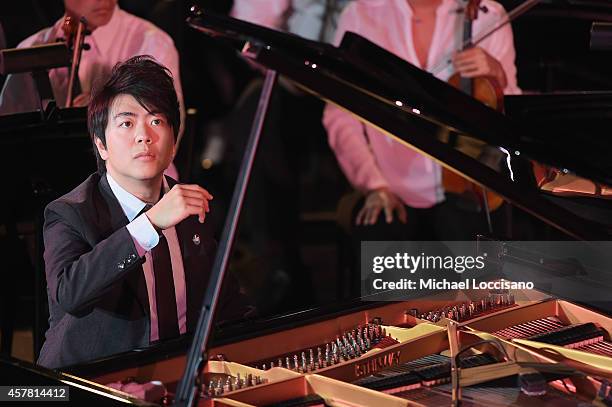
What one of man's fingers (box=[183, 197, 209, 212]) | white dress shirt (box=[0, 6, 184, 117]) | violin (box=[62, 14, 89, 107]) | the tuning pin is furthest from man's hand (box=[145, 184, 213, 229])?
white dress shirt (box=[0, 6, 184, 117])

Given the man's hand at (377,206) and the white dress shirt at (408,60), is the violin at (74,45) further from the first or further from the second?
the man's hand at (377,206)

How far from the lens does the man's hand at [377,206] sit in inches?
200

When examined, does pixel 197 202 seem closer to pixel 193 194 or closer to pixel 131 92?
pixel 193 194

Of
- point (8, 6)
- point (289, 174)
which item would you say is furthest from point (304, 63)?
point (289, 174)

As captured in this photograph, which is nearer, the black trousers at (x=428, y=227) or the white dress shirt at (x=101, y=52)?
the white dress shirt at (x=101, y=52)

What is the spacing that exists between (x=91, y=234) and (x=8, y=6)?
7.22 ft

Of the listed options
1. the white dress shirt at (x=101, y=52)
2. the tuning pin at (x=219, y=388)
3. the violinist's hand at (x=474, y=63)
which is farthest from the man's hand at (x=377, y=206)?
the tuning pin at (x=219, y=388)

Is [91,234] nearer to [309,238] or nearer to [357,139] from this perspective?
[357,139]

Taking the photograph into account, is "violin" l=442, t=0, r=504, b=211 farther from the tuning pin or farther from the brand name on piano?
the tuning pin

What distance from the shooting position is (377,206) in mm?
5090

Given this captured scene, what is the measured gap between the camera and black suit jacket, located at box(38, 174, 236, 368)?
2789 mm

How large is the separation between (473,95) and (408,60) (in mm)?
447

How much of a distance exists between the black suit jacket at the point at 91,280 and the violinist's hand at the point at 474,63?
91.4 inches

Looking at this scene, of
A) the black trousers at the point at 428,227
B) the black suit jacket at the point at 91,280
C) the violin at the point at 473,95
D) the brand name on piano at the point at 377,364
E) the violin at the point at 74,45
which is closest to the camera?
the brand name on piano at the point at 377,364
